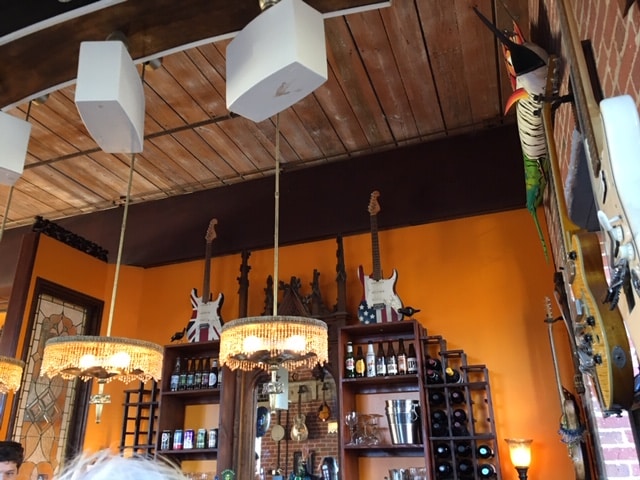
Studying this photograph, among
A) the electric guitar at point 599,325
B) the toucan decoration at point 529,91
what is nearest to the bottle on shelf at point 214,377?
the toucan decoration at point 529,91

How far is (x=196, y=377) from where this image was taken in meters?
4.66

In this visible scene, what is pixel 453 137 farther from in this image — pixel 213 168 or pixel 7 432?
pixel 7 432

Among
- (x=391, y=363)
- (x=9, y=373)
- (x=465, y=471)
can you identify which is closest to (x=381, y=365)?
(x=391, y=363)

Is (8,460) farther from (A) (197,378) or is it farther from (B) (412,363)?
(B) (412,363)

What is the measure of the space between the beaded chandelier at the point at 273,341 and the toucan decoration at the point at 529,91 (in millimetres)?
1424

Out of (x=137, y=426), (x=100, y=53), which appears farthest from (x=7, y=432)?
(x=100, y=53)

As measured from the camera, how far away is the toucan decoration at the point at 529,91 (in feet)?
6.39

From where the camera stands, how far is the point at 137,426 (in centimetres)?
468

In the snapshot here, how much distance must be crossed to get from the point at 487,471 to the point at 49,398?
12.0ft

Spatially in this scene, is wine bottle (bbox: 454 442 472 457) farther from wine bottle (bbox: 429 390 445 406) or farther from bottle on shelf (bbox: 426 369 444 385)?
bottle on shelf (bbox: 426 369 444 385)

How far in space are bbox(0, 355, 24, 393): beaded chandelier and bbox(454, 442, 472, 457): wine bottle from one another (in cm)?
291

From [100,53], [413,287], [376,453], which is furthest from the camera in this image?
[413,287]

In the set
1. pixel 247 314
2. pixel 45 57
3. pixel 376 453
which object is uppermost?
pixel 45 57

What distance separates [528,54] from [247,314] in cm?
350
